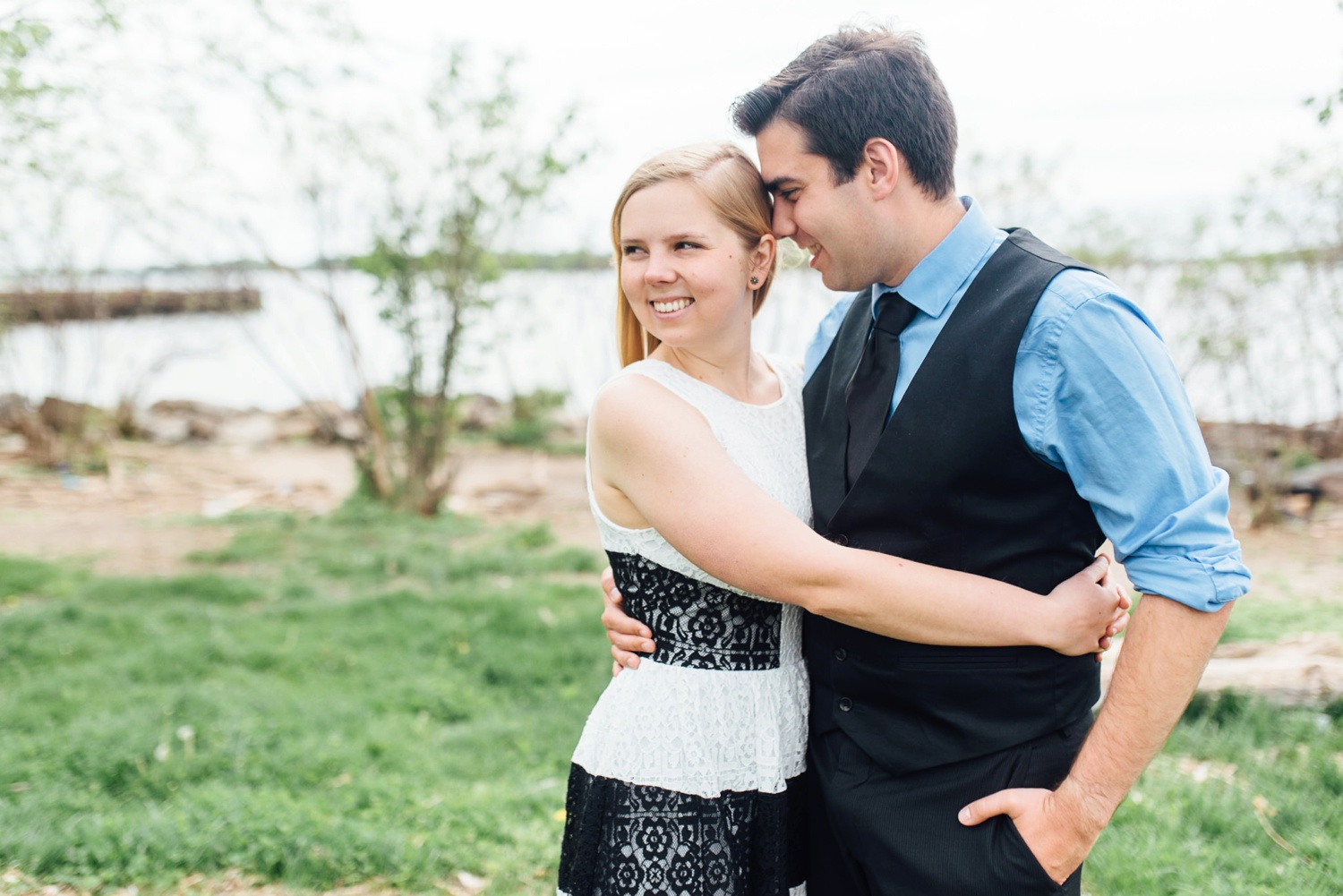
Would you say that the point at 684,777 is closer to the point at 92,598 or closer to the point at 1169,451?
the point at 1169,451

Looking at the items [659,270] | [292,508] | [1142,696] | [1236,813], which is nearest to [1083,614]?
[1142,696]

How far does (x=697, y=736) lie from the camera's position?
6.37 ft

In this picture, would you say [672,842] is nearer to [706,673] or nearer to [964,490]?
[706,673]

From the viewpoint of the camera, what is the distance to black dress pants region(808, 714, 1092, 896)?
5.59 feet

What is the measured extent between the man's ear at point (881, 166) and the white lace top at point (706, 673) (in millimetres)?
499

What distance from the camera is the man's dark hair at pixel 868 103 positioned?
1883 millimetres

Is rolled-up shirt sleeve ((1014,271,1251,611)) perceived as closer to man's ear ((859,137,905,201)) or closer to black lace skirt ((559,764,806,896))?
man's ear ((859,137,905,201))

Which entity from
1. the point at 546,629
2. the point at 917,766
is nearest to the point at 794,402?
the point at 917,766

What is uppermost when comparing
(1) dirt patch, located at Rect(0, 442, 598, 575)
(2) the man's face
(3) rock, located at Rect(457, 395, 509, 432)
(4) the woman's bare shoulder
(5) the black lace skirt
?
(2) the man's face

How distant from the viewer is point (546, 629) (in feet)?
18.6

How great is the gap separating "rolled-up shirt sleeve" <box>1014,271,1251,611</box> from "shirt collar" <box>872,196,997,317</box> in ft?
0.69

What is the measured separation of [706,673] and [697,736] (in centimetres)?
12

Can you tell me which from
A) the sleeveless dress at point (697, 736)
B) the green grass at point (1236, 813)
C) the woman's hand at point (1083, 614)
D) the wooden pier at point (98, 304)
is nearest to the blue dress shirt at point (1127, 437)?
the woman's hand at point (1083, 614)

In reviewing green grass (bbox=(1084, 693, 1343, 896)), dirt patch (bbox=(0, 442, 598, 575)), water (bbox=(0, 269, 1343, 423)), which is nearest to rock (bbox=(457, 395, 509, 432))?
water (bbox=(0, 269, 1343, 423))
